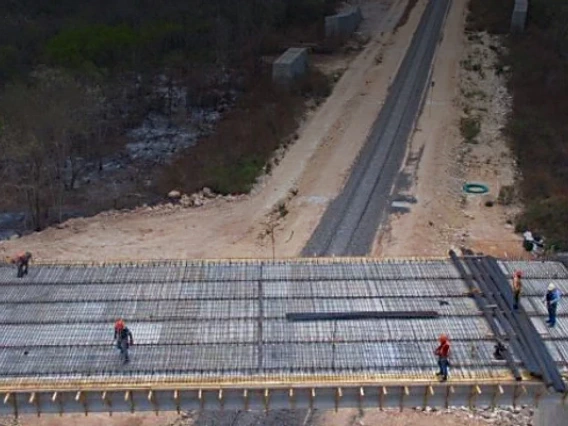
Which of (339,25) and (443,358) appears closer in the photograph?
(443,358)

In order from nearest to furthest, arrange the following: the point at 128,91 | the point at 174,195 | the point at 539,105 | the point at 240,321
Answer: the point at 240,321 → the point at 174,195 → the point at 539,105 → the point at 128,91

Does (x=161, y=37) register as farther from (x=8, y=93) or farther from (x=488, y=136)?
(x=488, y=136)

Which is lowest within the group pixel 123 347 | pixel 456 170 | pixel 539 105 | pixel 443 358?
pixel 456 170

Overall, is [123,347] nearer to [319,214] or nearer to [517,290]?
[517,290]

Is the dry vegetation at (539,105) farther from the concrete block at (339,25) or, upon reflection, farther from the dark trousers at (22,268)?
the dark trousers at (22,268)

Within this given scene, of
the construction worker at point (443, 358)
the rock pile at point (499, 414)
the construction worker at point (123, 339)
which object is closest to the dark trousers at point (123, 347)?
the construction worker at point (123, 339)

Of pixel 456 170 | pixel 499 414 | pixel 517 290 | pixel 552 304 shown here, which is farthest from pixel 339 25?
pixel 552 304
